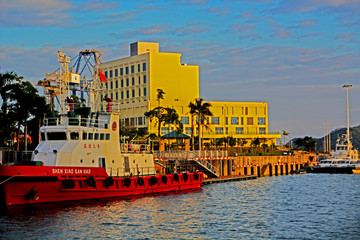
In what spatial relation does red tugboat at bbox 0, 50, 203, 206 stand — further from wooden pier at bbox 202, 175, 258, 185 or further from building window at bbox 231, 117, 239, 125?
building window at bbox 231, 117, 239, 125

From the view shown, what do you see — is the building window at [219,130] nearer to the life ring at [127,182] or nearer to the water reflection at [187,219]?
the water reflection at [187,219]

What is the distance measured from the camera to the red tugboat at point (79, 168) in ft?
137

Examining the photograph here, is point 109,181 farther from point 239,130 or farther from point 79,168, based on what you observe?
point 239,130

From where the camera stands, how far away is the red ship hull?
41.2m

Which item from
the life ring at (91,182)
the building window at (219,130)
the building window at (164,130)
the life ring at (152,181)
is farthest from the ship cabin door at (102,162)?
the building window at (219,130)

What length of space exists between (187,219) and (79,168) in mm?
11392

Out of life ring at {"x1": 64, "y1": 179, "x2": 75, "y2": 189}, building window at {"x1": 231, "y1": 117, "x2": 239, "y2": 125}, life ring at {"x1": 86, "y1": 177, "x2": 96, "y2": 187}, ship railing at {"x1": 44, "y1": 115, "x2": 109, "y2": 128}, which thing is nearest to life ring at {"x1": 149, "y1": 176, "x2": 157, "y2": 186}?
ship railing at {"x1": 44, "y1": 115, "x2": 109, "y2": 128}

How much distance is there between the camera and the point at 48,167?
4300 centimetres

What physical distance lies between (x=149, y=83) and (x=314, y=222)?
299 ft

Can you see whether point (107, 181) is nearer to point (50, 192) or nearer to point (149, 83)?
point (50, 192)

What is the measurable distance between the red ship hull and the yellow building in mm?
71059

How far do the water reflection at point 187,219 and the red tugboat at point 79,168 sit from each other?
1.21 metres

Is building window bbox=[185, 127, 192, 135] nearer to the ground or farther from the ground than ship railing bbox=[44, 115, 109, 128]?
Answer: farther from the ground

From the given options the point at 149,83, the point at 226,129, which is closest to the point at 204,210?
the point at 149,83
